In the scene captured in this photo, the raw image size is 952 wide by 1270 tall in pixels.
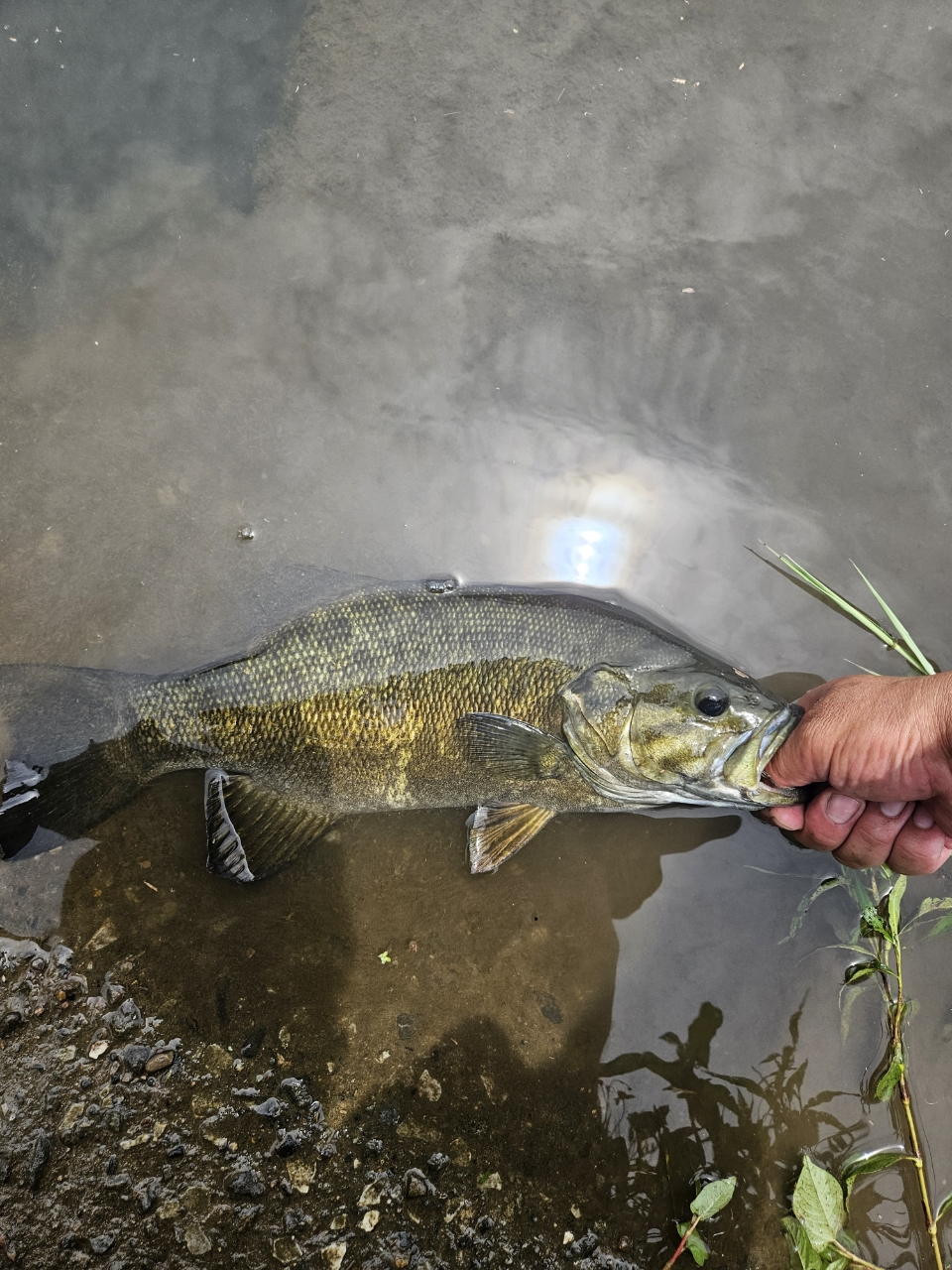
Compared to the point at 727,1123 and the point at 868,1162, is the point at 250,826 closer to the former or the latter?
the point at 727,1123

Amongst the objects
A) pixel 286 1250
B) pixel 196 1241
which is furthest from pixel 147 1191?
A: pixel 286 1250

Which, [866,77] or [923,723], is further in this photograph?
[866,77]

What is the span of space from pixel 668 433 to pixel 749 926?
243 centimetres

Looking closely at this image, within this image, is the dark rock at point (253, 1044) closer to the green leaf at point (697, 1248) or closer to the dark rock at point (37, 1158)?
the dark rock at point (37, 1158)

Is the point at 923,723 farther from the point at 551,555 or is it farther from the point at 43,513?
the point at 43,513

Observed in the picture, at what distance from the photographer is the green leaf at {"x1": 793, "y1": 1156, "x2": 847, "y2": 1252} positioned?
2854 millimetres

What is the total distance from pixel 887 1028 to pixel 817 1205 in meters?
0.81

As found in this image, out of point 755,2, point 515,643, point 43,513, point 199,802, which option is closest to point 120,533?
point 43,513

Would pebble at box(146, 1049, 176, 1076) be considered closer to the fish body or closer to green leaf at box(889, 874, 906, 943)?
the fish body

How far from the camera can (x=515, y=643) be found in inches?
127

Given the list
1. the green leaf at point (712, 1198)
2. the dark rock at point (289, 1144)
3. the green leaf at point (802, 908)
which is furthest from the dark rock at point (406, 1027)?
the green leaf at point (802, 908)

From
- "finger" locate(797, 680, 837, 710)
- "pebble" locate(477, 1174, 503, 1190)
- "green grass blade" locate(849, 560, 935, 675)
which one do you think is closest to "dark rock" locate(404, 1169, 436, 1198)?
"pebble" locate(477, 1174, 503, 1190)

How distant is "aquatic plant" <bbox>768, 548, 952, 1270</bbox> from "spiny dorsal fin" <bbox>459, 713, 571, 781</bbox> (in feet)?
4.50

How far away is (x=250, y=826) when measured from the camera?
3379 millimetres
